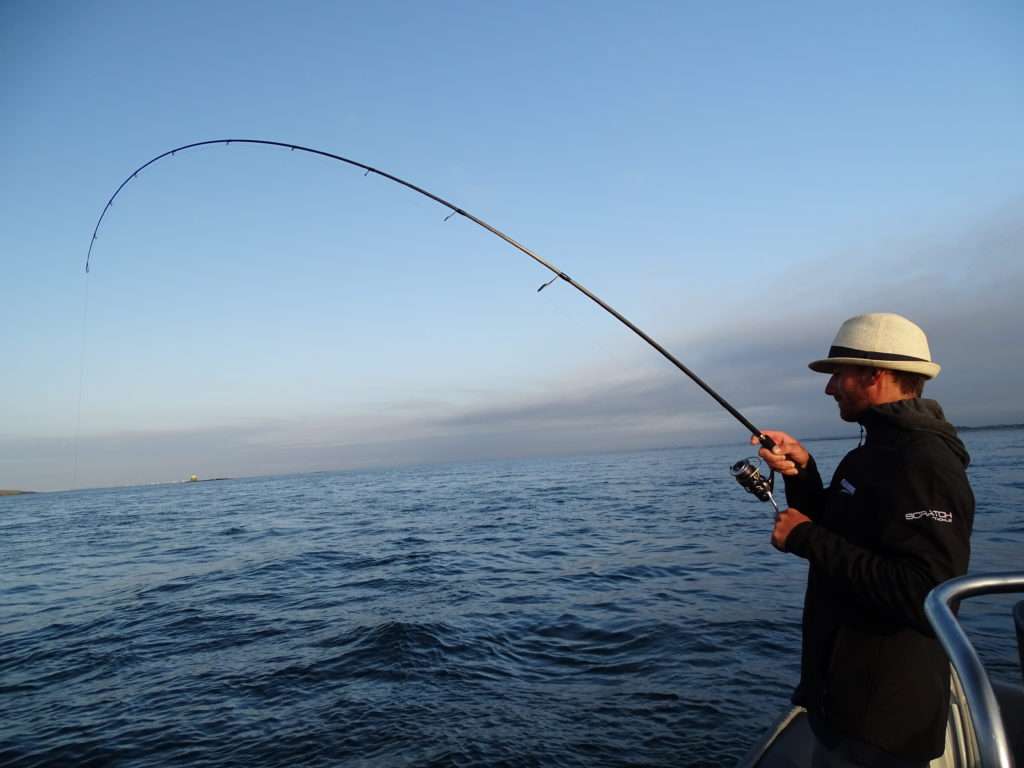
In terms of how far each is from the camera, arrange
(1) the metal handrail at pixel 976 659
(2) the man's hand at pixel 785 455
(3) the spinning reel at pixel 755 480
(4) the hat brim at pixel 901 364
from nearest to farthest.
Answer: (1) the metal handrail at pixel 976 659 < (4) the hat brim at pixel 901 364 < (2) the man's hand at pixel 785 455 < (3) the spinning reel at pixel 755 480

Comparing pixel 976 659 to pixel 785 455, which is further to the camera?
pixel 785 455

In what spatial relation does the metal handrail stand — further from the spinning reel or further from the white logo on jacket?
the spinning reel

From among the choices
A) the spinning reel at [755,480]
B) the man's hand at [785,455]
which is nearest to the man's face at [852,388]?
the man's hand at [785,455]

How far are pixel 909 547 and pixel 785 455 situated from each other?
3.47 feet

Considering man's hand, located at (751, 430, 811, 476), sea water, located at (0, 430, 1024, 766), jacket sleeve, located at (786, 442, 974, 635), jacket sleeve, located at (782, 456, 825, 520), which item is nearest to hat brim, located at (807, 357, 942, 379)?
jacket sleeve, located at (786, 442, 974, 635)

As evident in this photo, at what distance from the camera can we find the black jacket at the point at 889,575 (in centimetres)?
200

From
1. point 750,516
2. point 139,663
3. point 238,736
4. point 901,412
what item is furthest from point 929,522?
point 750,516

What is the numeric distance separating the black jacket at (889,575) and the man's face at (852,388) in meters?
0.12

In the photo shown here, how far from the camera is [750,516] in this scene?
18.1 meters

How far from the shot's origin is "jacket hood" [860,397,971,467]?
7.20ft

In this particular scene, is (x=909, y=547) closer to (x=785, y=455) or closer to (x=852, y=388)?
(x=852, y=388)

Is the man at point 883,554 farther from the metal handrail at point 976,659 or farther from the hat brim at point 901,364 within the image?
the metal handrail at point 976,659

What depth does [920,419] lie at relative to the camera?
221 cm

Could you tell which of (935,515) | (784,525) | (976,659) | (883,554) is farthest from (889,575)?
(976,659)
